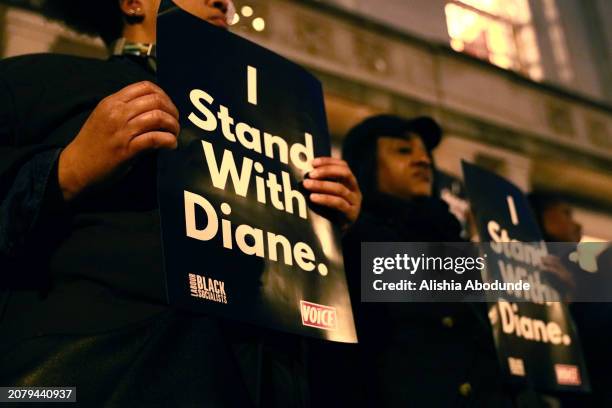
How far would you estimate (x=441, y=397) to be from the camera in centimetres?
173

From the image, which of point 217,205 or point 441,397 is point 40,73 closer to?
point 217,205

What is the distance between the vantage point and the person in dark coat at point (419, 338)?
1732 mm

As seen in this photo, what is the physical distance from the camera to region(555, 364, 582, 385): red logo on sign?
194 cm

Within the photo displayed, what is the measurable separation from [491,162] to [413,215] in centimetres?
511

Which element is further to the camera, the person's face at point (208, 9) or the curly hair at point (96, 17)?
the curly hair at point (96, 17)

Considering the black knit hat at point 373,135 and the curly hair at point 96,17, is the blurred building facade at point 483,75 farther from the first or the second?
the curly hair at point 96,17

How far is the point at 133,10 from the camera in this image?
1.62 m

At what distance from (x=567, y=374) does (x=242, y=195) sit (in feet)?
4.23

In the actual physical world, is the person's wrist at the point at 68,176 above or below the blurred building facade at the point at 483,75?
Answer: below

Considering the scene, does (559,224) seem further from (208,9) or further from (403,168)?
(208,9)

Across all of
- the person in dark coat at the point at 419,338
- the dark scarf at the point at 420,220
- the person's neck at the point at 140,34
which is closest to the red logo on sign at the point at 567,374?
the person in dark coat at the point at 419,338

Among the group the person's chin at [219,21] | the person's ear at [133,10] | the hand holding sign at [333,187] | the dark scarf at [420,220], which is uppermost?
the person's ear at [133,10]

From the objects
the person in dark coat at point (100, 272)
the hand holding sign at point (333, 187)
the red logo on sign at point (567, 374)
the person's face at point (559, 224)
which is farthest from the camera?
the person's face at point (559, 224)

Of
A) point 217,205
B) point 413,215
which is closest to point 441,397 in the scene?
point 413,215
